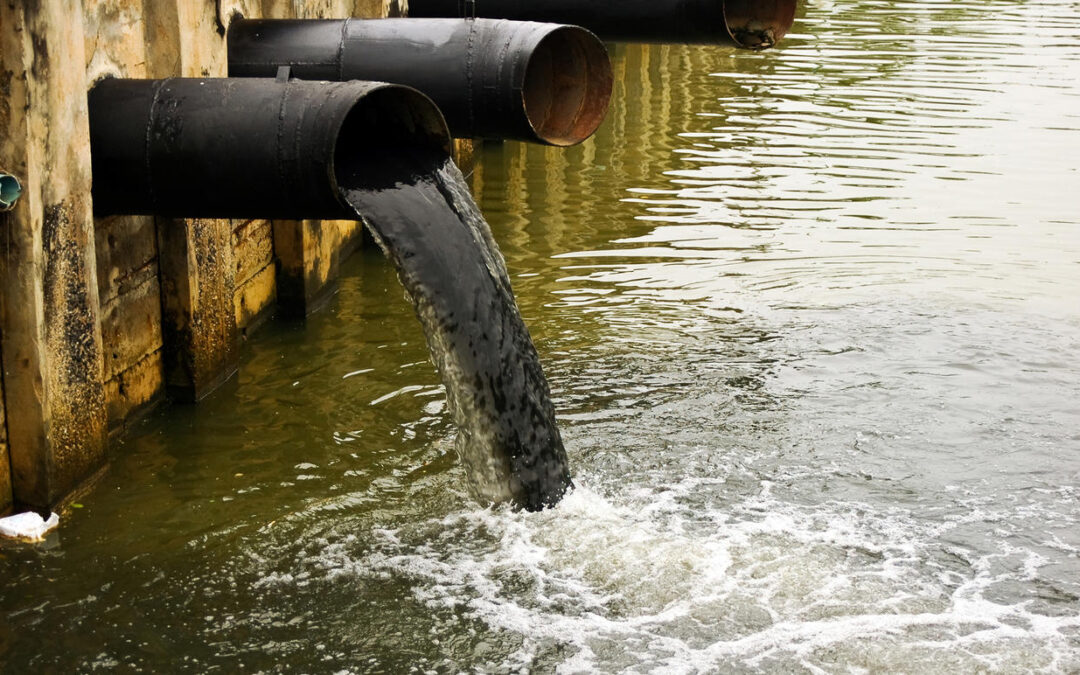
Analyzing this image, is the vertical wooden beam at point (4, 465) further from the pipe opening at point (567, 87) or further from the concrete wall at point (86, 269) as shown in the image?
the pipe opening at point (567, 87)

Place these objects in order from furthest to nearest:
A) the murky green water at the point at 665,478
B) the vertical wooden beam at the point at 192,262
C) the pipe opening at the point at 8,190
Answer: the vertical wooden beam at the point at 192,262, the pipe opening at the point at 8,190, the murky green water at the point at 665,478

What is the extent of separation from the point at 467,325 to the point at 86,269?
5.20 feet

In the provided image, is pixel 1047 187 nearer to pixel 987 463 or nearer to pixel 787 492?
pixel 987 463

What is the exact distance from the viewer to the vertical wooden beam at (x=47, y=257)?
5402mm

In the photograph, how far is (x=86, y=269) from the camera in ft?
19.3

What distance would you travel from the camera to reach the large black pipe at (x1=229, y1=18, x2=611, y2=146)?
7211mm

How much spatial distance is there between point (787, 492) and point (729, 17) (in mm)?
4407

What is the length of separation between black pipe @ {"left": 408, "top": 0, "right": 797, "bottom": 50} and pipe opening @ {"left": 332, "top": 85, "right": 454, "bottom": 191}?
2.80 meters

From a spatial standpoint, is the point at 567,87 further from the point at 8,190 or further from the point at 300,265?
the point at 8,190

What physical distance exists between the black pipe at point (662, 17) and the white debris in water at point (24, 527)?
4477mm

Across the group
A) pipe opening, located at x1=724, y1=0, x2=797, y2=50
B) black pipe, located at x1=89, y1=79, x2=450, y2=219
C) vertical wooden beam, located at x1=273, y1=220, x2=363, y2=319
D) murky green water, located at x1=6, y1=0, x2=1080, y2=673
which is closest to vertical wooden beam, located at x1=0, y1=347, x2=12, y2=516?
murky green water, located at x1=6, y1=0, x2=1080, y2=673

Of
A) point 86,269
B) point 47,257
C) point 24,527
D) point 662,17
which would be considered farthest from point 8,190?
point 662,17

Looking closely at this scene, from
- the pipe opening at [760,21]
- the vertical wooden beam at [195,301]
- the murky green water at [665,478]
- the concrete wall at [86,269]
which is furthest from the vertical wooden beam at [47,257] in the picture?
the pipe opening at [760,21]

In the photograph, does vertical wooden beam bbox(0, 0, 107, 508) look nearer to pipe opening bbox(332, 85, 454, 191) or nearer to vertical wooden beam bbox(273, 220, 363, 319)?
pipe opening bbox(332, 85, 454, 191)
